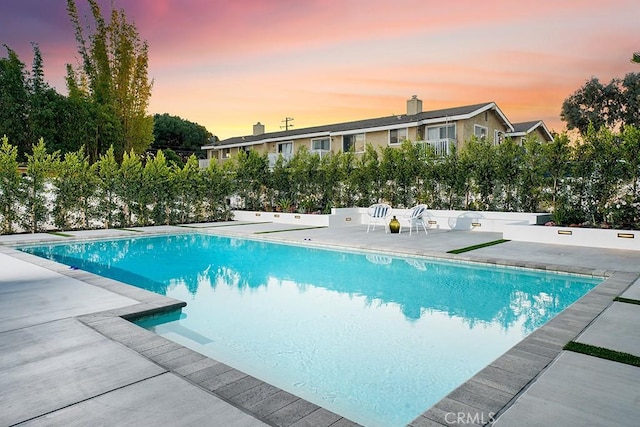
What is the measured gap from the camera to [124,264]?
1001 centimetres

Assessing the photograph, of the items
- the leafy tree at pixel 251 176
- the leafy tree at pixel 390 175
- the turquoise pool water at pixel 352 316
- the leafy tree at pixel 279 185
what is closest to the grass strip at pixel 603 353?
the turquoise pool water at pixel 352 316

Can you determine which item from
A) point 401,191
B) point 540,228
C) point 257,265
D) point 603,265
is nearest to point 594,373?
point 603,265

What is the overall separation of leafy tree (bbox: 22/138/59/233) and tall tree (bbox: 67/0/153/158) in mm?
14668

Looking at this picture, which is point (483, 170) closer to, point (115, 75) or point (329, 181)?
point (329, 181)

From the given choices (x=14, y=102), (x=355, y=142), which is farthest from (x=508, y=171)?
(x=14, y=102)

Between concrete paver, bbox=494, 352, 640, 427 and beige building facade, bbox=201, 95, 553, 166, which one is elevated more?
beige building facade, bbox=201, 95, 553, 166

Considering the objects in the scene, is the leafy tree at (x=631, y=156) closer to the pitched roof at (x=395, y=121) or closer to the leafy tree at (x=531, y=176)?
the leafy tree at (x=531, y=176)

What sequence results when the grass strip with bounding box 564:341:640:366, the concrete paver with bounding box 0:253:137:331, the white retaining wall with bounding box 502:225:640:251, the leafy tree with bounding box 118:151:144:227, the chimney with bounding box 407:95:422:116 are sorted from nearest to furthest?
the grass strip with bounding box 564:341:640:366
the concrete paver with bounding box 0:253:137:331
the white retaining wall with bounding box 502:225:640:251
the leafy tree with bounding box 118:151:144:227
the chimney with bounding box 407:95:422:116

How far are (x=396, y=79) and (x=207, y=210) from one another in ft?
36.1

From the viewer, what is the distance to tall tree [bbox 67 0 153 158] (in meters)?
28.6

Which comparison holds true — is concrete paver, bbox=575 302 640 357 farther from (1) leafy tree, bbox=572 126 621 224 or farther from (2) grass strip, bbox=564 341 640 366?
(1) leafy tree, bbox=572 126 621 224

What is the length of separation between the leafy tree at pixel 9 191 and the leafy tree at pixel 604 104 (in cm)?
3393

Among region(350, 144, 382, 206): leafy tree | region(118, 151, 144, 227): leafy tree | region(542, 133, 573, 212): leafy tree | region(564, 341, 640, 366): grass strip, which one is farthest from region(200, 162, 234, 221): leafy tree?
region(564, 341, 640, 366): grass strip

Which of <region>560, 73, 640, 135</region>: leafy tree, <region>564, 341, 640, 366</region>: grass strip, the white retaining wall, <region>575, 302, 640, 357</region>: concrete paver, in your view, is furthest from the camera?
<region>560, 73, 640, 135</region>: leafy tree
